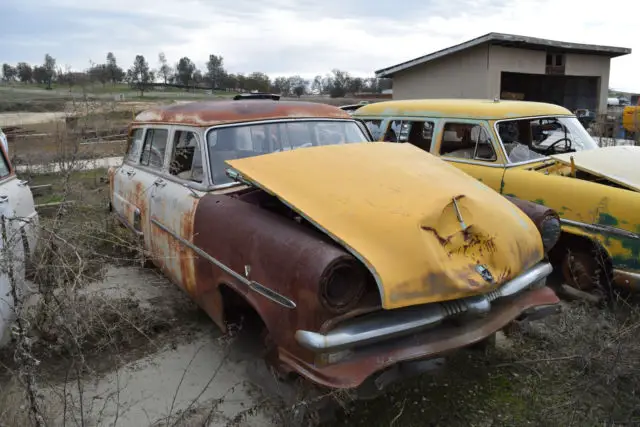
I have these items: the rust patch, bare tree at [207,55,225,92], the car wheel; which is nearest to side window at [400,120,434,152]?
the car wheel

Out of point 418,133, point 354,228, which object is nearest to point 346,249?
point 354,228

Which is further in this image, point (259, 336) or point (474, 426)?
point (259, 336)

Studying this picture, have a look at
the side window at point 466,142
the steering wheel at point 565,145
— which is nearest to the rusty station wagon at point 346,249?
the side window at point 466,142

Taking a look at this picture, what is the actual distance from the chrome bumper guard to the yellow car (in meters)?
1.96

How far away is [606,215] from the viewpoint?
4.17 metres

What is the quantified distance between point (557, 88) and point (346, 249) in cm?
1983

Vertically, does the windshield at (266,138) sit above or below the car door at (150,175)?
above

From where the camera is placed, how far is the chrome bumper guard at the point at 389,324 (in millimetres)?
2381

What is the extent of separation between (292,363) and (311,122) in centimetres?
235

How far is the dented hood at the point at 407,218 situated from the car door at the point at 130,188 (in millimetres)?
1765

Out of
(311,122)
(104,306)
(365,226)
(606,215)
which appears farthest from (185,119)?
(606,215)

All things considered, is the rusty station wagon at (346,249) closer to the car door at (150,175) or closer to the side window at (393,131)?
the car door at (150,175)

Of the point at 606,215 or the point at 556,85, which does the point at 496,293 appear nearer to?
the point at 606,215

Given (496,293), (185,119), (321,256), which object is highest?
(185,119)
